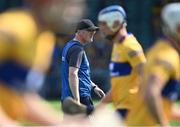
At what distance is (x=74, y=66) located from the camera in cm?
1034

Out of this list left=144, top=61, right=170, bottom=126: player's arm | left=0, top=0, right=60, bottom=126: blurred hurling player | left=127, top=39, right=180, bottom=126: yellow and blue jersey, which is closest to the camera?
left=0, top=0, right=60, bottom=126: blurred hurling player

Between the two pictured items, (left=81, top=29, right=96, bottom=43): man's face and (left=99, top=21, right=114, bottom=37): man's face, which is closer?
(left=99, top=21, right=114, bottom=37): man's face

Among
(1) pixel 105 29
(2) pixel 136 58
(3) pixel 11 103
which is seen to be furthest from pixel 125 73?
(3) pixel 11 103

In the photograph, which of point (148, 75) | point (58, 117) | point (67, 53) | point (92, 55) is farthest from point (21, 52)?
point (92, 55)

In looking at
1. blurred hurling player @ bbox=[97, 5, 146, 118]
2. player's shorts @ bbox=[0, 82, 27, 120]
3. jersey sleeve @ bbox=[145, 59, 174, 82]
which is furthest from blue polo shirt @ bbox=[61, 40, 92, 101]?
player's shorts @ bbox=[0, 82, 27, 120]

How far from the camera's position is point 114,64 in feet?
28.4

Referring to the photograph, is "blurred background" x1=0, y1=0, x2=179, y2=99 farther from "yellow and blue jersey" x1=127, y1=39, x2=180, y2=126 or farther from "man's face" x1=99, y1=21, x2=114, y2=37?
"yellow and blue jersey" x1=127, y1=39, x2=180, y2=126

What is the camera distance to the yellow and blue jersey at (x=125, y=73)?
8.53m

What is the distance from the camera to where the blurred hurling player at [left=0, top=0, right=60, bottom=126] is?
218 inches

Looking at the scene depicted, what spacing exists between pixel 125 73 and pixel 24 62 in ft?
9.57

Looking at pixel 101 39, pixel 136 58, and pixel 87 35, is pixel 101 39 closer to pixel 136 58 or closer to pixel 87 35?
pixel 87 35

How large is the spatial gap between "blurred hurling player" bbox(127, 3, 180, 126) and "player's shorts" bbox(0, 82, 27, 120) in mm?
1109

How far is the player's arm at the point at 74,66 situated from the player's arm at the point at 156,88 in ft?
11.9

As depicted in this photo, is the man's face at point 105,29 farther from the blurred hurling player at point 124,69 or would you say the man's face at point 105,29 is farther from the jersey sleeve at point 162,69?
the jersey sleeve at point 162,69
